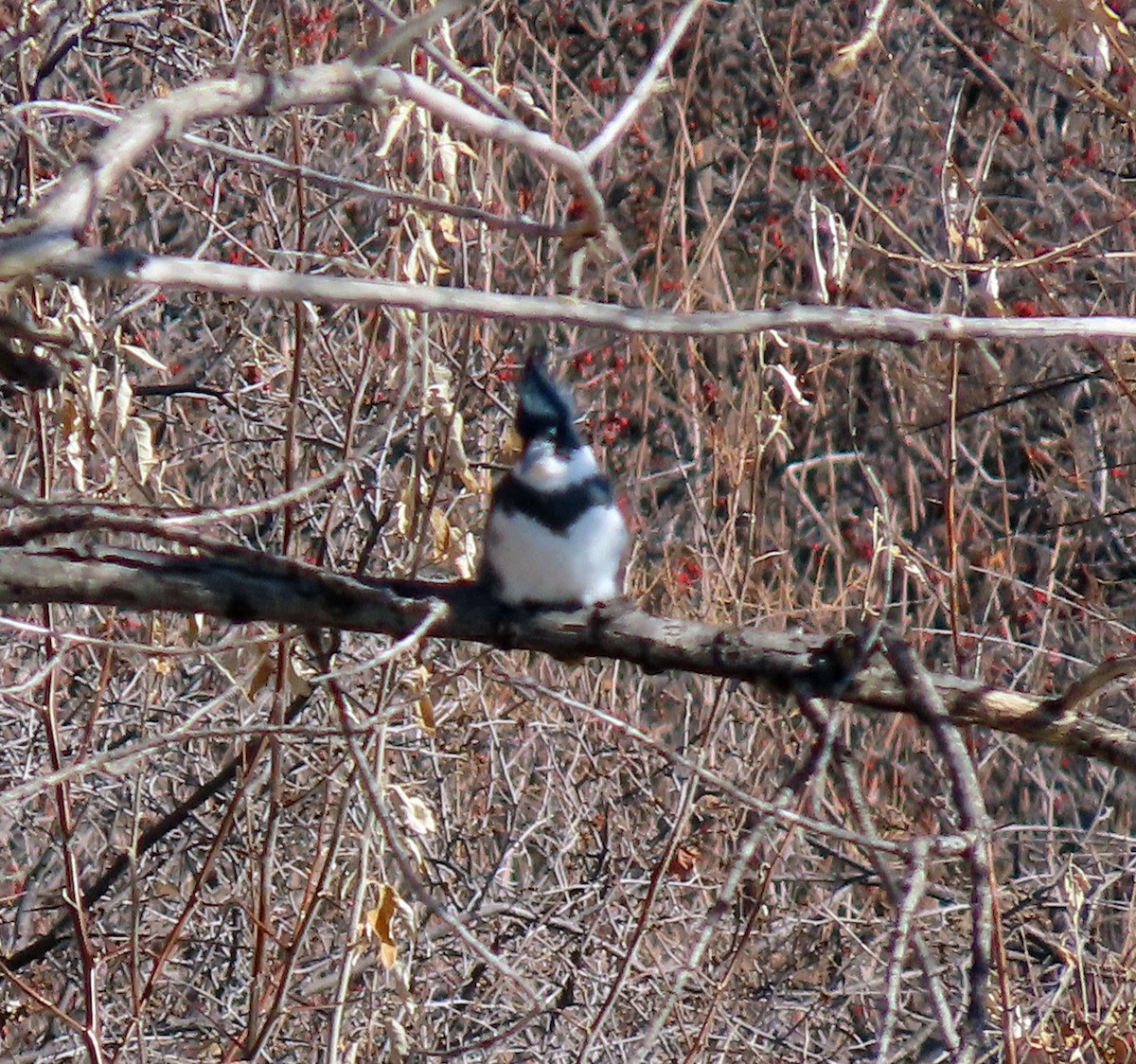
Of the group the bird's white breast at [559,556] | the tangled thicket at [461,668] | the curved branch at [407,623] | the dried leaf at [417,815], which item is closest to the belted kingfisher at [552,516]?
the bird's white breast at [559,556]

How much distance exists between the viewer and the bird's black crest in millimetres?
2225

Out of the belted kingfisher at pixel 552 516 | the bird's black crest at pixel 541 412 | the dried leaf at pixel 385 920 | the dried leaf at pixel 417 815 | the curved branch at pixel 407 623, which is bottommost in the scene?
the dried leaf at pixel 385 920

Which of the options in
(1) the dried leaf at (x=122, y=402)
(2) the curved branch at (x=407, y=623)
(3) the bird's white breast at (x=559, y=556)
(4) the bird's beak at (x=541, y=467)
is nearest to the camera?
(2) the curved branch at (x=407, y=623)

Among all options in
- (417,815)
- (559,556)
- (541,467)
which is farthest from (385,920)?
(541,467)

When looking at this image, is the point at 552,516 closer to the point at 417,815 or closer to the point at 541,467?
the point at 541,467

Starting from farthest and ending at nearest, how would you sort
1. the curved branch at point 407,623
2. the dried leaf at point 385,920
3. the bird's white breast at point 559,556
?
the bird's white breast at point 559,556, the dried leaf at point 385,920, the curved branch at point 407,623

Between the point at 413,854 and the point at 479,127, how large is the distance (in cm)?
143

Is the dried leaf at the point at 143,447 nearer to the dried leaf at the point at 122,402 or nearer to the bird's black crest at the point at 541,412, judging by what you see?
the dried leaf at the point at 122,402

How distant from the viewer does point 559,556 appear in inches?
84.2

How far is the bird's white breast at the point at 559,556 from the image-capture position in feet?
6.90

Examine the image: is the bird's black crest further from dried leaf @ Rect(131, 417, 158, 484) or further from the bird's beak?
dried leaf @ Rect(131, 417, 158, 484)

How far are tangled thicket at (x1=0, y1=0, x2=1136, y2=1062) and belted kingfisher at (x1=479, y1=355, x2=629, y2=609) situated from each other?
0.10 metres

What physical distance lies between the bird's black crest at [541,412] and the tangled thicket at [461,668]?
0.30 ft

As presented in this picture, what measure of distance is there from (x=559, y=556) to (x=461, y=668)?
25 centimetres
